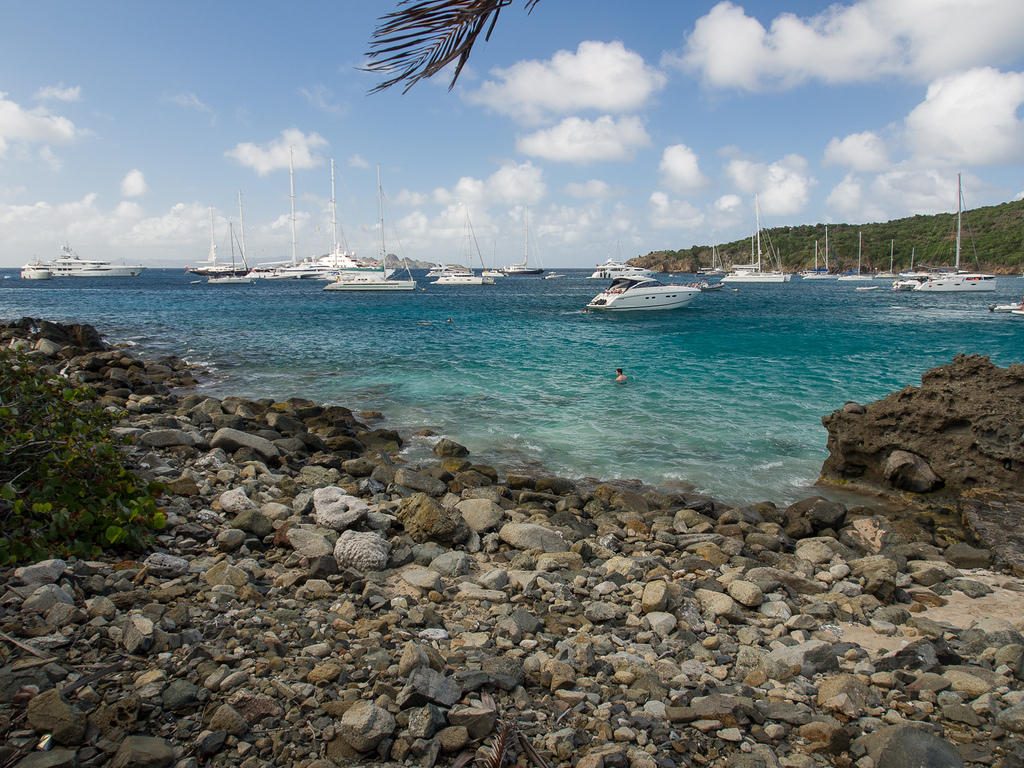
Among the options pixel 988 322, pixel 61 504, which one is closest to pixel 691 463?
pixel 61 504

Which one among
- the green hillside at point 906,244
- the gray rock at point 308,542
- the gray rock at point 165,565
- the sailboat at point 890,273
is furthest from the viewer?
the sailboat at point 890,273

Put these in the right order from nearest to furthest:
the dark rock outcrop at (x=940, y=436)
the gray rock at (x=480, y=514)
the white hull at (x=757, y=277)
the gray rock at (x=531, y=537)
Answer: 1. the gray rock at (x=531, y=537)
2. the gray rock at (x=480, y=514)
3. the dark rock outcrop at (x=940, y=436)
4. the white hull at (x=757, y=277)

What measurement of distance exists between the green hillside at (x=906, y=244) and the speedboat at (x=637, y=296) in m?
101

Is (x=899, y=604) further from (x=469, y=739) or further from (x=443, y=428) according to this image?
(x=443, y=428)

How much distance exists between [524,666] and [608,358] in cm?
2175

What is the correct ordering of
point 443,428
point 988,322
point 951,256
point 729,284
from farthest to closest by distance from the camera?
point 951,256
point 729,284
point 988,322
point 443,428

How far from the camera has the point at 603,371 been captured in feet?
72.5

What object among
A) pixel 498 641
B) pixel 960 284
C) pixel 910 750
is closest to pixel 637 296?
pixel 498 641

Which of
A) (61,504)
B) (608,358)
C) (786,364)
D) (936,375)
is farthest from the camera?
Answer: (608,358)

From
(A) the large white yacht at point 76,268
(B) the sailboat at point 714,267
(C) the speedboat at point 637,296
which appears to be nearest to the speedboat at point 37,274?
(A) the large white yacht at point 76,268

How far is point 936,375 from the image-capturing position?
1070 centimetres

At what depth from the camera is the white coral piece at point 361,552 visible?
5812mm

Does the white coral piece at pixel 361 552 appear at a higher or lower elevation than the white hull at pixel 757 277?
lower

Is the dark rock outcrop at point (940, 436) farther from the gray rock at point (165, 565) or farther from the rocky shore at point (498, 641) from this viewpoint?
the gray rock at point (165, 565)
